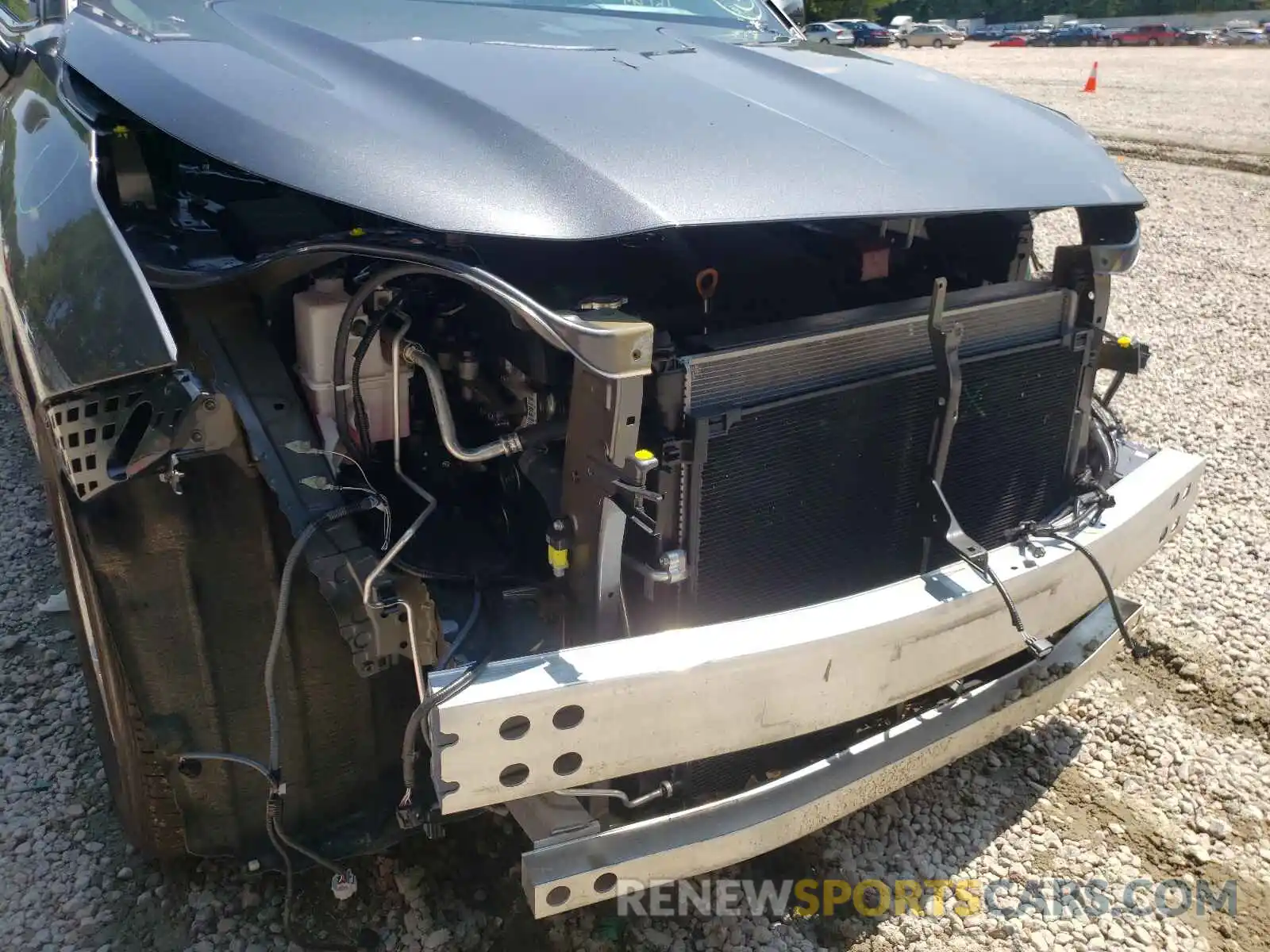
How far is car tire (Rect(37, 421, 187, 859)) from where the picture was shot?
185 cm

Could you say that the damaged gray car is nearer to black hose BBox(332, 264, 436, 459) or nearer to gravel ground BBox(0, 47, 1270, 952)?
black hose BBox(332, 264, 436, 459)

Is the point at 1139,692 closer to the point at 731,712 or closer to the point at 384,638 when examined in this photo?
the point at 731,712

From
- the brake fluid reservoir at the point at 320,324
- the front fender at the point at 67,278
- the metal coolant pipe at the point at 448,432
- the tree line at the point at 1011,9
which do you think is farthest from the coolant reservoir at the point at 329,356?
the tree line at the point at 1011,9

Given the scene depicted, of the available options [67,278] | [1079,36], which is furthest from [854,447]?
[1079,36]

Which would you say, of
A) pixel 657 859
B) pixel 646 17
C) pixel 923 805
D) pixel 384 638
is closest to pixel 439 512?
pixel 384 638

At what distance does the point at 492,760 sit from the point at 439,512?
2.20 ft

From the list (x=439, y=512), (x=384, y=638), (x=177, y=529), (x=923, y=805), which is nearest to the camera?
(x=384, y=638)

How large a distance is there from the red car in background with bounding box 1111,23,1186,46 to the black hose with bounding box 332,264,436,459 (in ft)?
155

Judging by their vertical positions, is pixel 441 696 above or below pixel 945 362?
below

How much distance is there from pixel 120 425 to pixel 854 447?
1.34m

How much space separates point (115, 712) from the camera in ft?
6.31

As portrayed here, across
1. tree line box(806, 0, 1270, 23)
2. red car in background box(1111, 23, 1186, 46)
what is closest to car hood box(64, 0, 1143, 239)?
tree line box(806, 0, 1270, 23)

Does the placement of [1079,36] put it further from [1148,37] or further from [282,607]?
[282,607]

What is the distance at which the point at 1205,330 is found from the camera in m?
5.98
